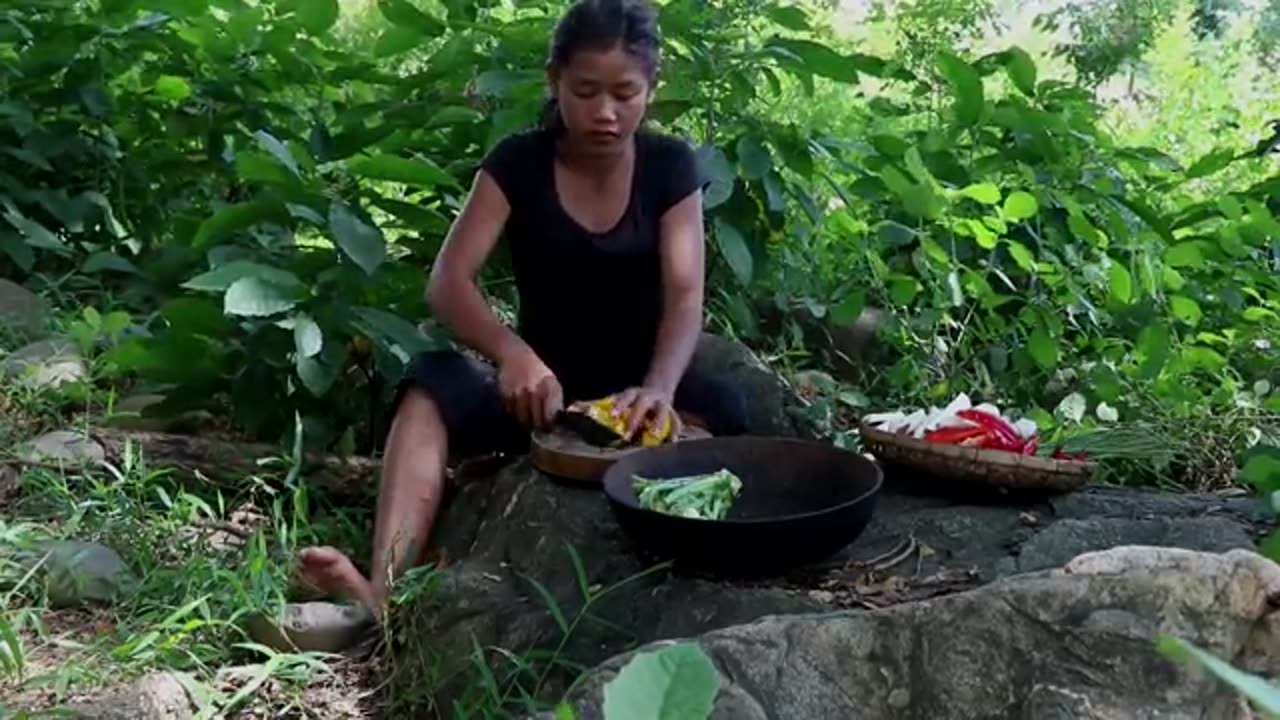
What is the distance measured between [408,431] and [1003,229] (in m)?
1.51

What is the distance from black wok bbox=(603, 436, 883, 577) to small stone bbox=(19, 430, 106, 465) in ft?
4.07

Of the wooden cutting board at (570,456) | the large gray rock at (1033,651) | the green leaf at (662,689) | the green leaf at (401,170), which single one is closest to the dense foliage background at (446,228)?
the green leaf at (401,170)

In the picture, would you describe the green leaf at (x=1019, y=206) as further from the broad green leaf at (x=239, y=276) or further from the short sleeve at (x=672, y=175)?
the broad green leaf at (x=239, y=276)

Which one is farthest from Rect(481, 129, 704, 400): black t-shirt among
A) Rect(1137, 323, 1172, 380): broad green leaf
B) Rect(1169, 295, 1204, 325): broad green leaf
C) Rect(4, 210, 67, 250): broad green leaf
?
Rect(4, 210, 67, 250): broad green leaf

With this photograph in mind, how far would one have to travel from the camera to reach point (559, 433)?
8.18ft

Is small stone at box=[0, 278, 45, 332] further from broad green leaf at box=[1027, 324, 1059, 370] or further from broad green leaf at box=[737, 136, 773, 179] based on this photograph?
broad green leaf at box=[1027, 324, 1059, 370]

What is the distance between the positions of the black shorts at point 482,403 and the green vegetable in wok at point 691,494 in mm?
480

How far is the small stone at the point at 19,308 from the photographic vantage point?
368 centimetres

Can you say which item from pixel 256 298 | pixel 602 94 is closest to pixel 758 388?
pixel 602 94

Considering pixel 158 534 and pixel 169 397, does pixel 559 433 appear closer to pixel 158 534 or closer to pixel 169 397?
pixel 158 534

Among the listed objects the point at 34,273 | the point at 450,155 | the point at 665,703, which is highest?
the point at 665,703

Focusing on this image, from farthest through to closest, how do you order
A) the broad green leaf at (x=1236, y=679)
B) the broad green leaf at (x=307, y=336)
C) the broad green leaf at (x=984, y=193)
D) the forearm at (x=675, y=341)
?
1. the broad green leaf at (x=984, y=193)
2. the broad green leaf at (x=307, y=336)
3. the forearm at (x=675, y=341)
4. the broad green leaf at (x=1236, y=679)

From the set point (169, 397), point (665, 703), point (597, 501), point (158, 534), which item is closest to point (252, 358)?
point (169, 397)

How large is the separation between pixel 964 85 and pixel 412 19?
1.37 m
